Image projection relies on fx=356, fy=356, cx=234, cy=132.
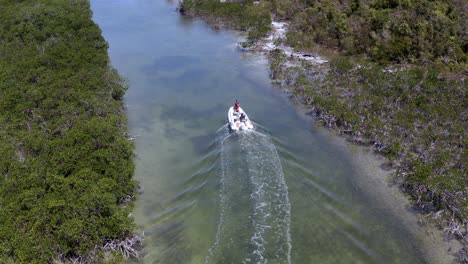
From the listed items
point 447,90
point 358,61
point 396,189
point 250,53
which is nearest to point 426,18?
point 358,61

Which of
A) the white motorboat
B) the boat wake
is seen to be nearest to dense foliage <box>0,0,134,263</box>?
the boat wake

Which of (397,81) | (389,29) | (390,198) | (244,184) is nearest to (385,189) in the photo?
(390,198)

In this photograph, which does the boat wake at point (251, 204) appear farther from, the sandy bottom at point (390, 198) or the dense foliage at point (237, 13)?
the dense foliage at point (237, 13)

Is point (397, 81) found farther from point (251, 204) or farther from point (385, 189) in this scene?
point (251, 204)

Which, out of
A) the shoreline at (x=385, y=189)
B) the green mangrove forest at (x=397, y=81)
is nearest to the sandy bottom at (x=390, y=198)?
the shoreline at (x=385, y=189)

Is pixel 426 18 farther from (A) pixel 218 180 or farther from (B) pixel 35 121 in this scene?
(B) pixel 35 121
